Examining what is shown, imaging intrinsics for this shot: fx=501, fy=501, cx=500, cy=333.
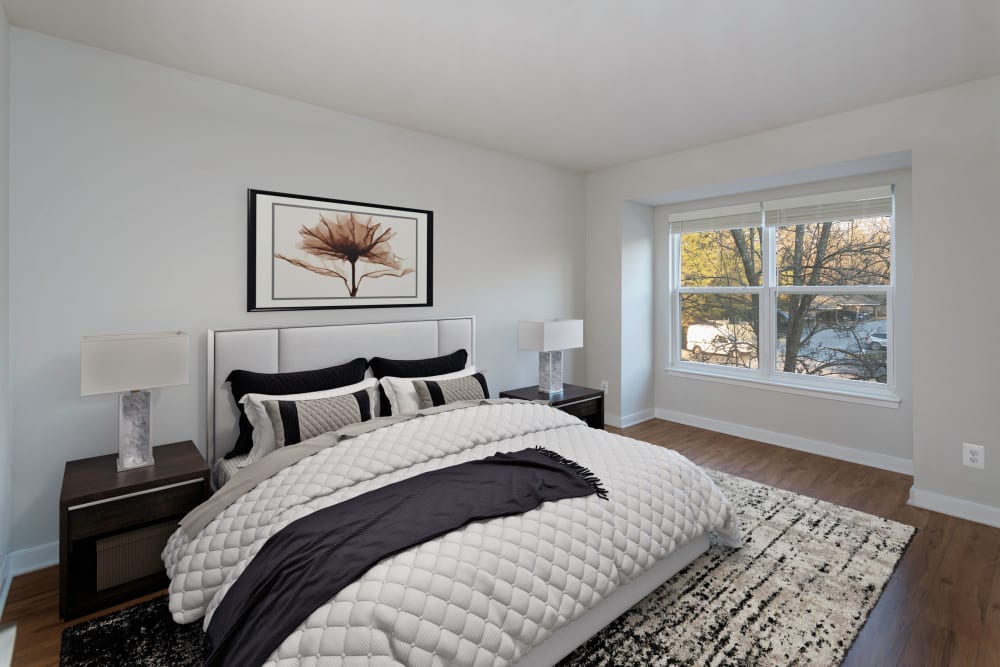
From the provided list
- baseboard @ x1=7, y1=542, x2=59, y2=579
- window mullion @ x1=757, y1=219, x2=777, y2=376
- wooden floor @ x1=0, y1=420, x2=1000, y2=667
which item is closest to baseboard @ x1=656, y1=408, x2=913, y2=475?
wooden floor @ x1=0, y1=420, x2=1000, y2=667

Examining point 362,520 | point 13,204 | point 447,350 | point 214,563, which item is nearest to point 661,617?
point 362,520

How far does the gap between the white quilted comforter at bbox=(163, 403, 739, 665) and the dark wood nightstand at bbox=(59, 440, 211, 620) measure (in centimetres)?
16

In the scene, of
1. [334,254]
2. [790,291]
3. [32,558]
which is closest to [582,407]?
[790,291]

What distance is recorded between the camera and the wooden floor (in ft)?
6.24

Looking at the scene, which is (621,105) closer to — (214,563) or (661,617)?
(661,617)

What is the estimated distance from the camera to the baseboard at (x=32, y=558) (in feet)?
7.85

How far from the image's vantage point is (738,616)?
2102 mm

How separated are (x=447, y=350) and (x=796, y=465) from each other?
2858 mm

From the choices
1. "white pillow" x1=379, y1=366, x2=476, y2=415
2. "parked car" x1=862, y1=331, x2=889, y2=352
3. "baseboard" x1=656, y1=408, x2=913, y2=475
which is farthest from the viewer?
"parked car" x1=862, y1=331, x2=889, y2=352

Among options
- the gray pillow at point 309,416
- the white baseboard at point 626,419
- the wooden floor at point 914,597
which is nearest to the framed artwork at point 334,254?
the gray pillow at point 309,416

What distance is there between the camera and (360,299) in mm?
3447

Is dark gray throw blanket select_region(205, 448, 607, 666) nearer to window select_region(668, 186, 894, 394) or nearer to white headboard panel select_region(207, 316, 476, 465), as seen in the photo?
white headboard panel select_region(207, 316, 476, 465)

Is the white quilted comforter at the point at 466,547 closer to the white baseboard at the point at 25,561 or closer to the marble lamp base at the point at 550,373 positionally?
the white baseboard at the point at 25,561

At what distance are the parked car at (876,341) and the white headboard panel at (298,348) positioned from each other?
3.29 m
